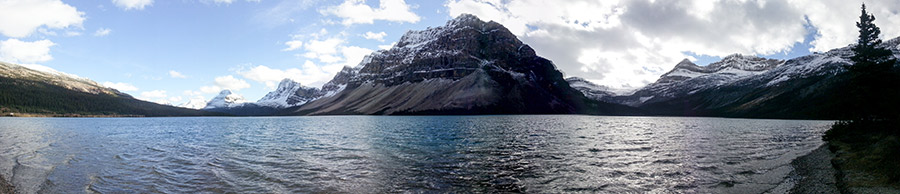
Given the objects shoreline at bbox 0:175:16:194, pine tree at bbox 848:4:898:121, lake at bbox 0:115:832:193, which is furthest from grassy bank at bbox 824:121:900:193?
shoreline at bbox 0:175:16:194

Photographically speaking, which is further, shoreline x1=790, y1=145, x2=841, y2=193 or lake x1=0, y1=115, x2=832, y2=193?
lake x1=0, y1=115, x2=832, y2=193

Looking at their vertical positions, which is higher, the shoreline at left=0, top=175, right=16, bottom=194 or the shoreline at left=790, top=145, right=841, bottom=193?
the shoreline at left=790, top=145, right=841, bottom=193

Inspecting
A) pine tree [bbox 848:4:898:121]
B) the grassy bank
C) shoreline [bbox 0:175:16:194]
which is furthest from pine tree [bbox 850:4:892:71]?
shoreline [bbox 0:175:16:194]

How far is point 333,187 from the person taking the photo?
23203 millimetres

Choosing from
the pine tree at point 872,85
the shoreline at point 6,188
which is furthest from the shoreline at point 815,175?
the shoreline at point 6,188

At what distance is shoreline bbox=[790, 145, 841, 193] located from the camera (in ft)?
68.1

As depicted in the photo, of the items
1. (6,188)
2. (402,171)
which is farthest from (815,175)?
(6,188)

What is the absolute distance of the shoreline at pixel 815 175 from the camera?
20.8 metres

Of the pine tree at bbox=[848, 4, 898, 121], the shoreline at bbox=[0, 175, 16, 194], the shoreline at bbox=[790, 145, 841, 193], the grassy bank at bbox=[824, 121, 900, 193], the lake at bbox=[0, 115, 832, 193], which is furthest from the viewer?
the pine tree at bbox=[848, 4, 898, 121]

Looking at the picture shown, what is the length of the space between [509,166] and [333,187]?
43.6 feet

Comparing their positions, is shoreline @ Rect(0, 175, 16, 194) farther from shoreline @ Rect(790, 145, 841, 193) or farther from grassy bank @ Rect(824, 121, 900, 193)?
grassy bank @ Rect(824, 121, 900, 193)

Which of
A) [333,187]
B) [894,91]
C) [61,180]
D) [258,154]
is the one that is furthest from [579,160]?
[894,91]

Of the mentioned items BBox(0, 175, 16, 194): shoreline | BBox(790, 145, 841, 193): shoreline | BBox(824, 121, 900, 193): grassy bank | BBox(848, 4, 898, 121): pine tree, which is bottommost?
BBox(0, 175, 16, 194): shoreline

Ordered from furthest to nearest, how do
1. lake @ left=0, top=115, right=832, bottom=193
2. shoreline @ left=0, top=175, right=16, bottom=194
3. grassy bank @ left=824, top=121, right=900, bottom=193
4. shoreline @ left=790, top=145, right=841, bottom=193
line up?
lake @ left=0, top=115, right=832, bottom=193
shoreline @ left=0, top=175, right=16, bottom=194
shoreline @ left=790, top=145, right=841, bottom=193
grassy bank @ left=824, top=121, right=900, bottom=193
